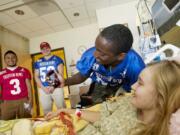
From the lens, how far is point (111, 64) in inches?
55.1

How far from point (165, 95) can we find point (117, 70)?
0.58 metres

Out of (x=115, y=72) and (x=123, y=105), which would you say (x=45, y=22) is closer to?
(x=115, y=72)

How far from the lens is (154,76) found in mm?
904

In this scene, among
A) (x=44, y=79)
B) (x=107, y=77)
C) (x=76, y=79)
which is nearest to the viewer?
(x=107, y=77)

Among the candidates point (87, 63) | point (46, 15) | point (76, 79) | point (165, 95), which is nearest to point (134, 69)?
point (87, 63)

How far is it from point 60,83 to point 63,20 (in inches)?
125

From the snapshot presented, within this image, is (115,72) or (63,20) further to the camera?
(63,20)

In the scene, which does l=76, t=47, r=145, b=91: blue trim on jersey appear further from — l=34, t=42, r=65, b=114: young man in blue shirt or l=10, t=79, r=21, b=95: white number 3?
l=10, t=79, r=21, b=95: white number 3

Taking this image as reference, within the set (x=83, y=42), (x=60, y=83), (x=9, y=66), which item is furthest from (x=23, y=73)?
(x=83, y=42)

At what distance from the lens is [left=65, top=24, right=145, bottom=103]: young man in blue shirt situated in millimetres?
1295

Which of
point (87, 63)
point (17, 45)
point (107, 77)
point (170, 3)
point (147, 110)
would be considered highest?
point (17, 45)

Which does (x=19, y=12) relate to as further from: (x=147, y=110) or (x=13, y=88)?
(x=147, y=110)

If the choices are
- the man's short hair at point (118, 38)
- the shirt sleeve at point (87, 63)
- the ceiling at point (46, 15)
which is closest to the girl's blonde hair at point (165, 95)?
the man's short hair at point (118, 38)

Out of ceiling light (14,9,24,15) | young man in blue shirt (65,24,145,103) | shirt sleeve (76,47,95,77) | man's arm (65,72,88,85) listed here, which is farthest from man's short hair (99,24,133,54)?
ceiling light (14,9,24,15)
